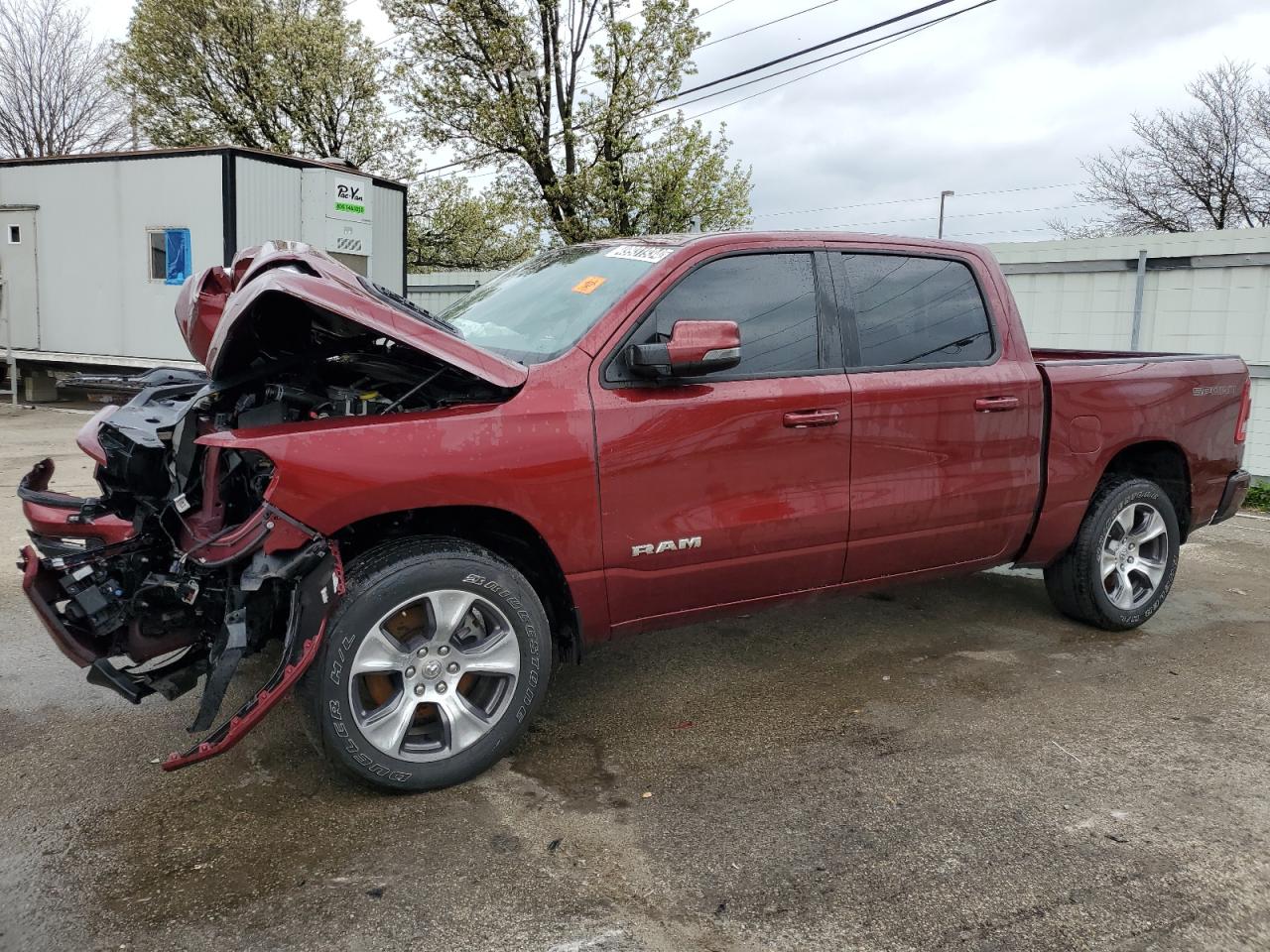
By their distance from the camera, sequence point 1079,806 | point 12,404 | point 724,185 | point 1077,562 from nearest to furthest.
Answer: point 1079,806
point 1077,562
point 12,404
point 724,185

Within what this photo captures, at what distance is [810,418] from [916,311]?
88 centimetres

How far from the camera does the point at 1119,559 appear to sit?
15.7 feet

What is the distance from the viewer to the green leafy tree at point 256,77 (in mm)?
22578

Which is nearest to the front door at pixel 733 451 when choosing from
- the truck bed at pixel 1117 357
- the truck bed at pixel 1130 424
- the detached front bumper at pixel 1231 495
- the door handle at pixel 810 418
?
the door handle at pixel 810 418

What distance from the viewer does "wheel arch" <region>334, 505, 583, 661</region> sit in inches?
125

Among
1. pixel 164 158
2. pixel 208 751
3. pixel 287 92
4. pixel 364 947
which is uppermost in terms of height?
pixel 287 92

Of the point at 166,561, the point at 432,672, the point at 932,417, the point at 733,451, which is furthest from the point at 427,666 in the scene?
the point at 932,417

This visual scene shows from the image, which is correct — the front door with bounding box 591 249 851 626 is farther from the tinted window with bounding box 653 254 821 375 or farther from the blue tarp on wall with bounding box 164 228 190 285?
the blue tarp on wall with bounding box 164 228 190 285

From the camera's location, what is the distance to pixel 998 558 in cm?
439

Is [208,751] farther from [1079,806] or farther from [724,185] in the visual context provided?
[724,185]

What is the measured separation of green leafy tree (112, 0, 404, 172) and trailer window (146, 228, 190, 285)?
461 inches

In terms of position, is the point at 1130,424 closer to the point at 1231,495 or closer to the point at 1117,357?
the point at 1117,357

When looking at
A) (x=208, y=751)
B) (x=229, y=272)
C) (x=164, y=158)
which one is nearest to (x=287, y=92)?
(x=164, y=158)

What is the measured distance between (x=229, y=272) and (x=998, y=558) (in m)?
3.50
